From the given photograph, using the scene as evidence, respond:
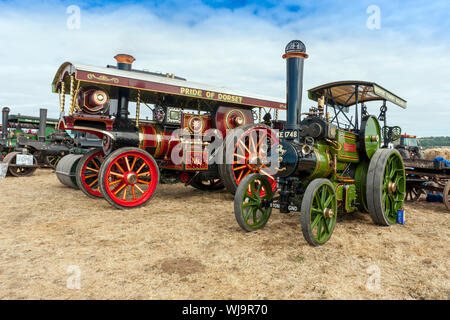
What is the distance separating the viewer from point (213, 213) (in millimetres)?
4691

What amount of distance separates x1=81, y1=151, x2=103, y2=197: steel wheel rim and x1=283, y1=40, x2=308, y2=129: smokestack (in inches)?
160

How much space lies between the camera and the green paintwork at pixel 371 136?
14.1 feet

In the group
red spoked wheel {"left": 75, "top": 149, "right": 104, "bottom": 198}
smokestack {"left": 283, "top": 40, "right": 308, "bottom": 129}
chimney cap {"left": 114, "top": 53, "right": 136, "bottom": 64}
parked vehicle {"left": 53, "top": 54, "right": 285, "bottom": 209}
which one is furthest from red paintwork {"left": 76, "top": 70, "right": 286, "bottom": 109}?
smokestack {"left": 283, "top": 40, "right": 308, "bottom": 129}

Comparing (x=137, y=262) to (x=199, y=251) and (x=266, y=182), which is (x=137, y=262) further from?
(x=266, y=182)

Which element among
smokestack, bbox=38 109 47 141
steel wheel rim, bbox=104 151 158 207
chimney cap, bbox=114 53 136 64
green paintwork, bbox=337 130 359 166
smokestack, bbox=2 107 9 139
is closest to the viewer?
green paintwork, bbox=337 130 359 166

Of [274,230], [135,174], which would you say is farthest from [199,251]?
[135,174]

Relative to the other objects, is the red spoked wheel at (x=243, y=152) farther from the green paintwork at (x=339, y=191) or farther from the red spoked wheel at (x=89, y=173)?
the red spoked wheel at (x=89, y=173)

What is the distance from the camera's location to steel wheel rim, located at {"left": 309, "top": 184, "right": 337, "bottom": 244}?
3.16 m

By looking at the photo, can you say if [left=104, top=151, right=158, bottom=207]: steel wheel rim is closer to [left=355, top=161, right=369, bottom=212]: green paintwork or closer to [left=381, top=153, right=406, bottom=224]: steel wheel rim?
[left=355, top=161, right=369, bottom=212]: green paintwork

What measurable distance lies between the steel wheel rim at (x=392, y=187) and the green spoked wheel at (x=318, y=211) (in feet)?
3.78

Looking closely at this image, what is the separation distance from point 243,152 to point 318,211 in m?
2.45

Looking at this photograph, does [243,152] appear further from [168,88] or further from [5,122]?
[5,122]

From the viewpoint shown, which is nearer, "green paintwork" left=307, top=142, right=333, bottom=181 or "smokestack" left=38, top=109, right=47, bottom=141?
"green paintwork" left=307, top=142, right=333, bottom=181
